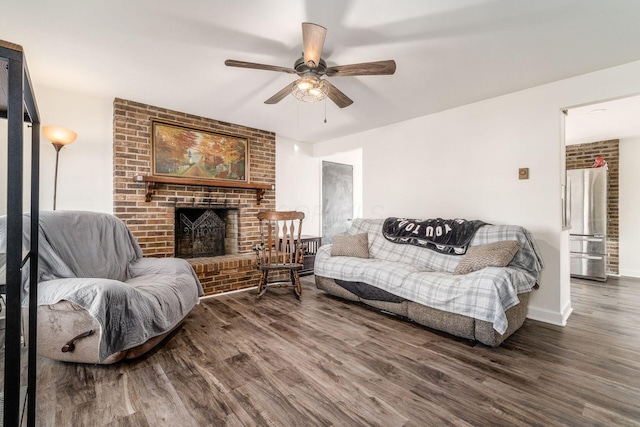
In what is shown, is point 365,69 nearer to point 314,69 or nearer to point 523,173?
point 314,69

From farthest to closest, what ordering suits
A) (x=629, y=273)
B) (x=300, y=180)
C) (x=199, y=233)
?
(x=300, y=180) → (x=629, y=273) → (x=199, y=233)

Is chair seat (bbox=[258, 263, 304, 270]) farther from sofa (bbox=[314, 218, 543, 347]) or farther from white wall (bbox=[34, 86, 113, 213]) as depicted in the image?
white wall (bbox=[34, 86, 113, 213])

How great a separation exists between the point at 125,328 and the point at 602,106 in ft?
16.7

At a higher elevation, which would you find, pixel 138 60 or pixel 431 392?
pixel 138 60

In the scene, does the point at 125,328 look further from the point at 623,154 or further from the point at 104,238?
the point at 623,154

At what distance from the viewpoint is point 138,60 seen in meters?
2.36

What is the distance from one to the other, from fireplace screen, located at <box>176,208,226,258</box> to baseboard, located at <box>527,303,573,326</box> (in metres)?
3.87

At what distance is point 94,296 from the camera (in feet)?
5.81

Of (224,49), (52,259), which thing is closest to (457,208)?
(224,49)

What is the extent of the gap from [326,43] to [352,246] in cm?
224

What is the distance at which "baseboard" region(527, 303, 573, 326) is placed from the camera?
2.66 m

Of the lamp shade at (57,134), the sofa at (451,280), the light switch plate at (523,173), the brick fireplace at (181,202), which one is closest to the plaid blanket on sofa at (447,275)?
the sofa at (451,280)

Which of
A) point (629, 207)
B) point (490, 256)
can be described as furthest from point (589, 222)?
point (490, 256)

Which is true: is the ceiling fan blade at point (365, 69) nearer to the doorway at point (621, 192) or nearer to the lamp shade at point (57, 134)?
the lamp shade at point (57, 134)
